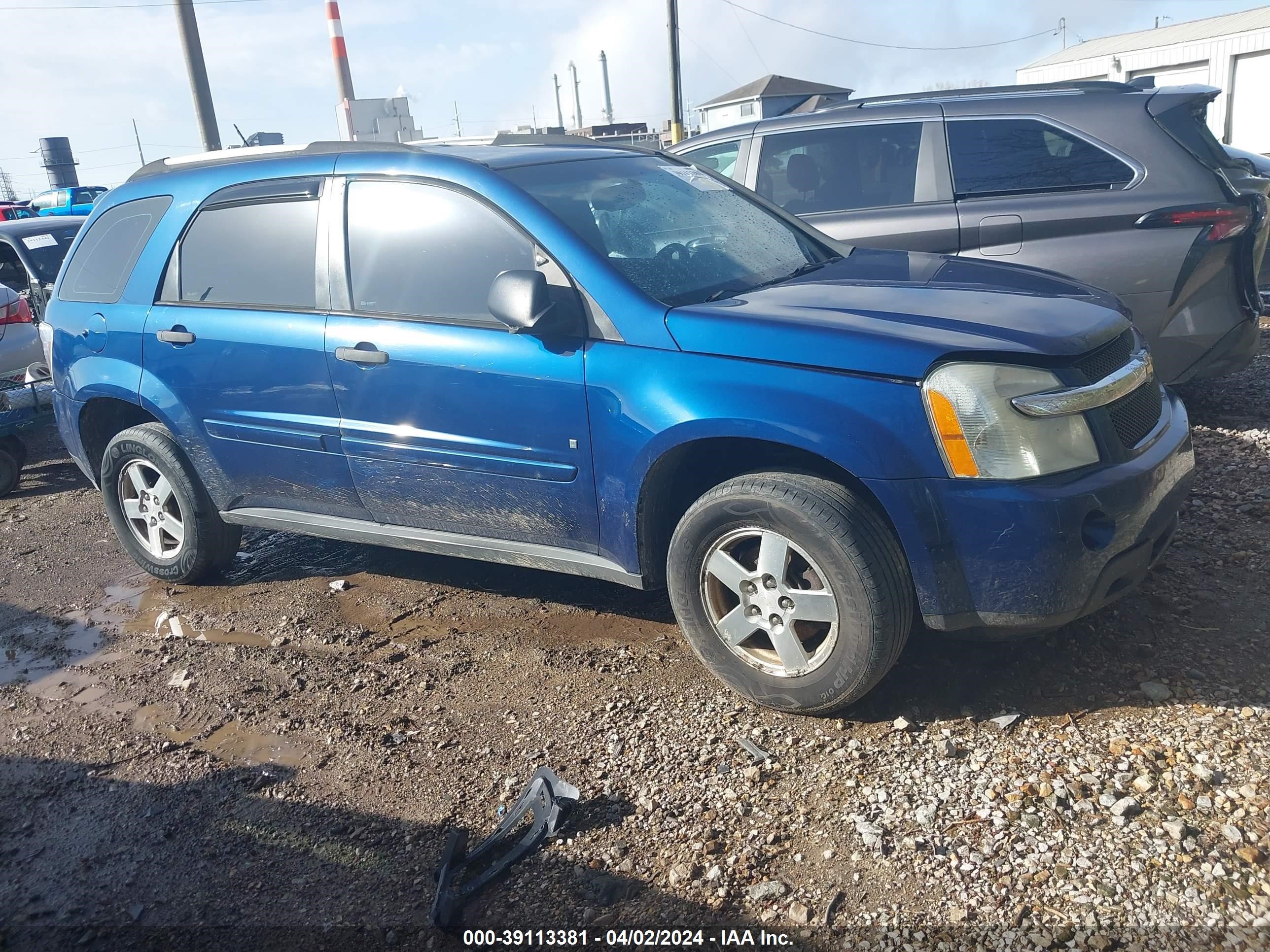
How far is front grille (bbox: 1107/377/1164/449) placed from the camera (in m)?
3.07

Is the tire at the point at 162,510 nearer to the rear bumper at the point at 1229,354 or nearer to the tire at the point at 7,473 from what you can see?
the tire at the point at 7,473

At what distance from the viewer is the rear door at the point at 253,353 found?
161 inches

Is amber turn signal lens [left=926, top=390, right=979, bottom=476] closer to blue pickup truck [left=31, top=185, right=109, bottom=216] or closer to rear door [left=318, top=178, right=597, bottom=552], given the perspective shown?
rear door [left=318, top=178, right=597, bottom=552]

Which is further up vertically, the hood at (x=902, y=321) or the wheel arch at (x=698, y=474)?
the hood at (x=902, y=321)

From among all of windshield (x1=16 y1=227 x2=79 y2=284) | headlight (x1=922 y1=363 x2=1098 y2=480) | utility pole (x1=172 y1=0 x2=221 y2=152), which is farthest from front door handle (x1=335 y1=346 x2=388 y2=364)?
utility pole (x1=172 y1=0 x2=221 y2=152)

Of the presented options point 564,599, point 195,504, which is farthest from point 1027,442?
point 195,504

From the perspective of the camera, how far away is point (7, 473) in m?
7.02

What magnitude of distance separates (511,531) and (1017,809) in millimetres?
1941

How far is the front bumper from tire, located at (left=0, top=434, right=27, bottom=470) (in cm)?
644

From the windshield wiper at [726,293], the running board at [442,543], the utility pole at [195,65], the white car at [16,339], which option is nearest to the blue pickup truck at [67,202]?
the utility pole at [195,65]

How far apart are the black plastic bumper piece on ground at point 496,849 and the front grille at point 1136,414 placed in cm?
195

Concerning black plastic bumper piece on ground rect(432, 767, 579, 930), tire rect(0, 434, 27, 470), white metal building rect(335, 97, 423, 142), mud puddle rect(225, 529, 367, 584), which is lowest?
mud puddle rect(225, 529, 367, 584)

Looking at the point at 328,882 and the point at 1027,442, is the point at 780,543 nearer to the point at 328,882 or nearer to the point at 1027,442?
the point at 1027,442

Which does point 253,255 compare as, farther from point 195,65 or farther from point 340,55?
point 340,55
